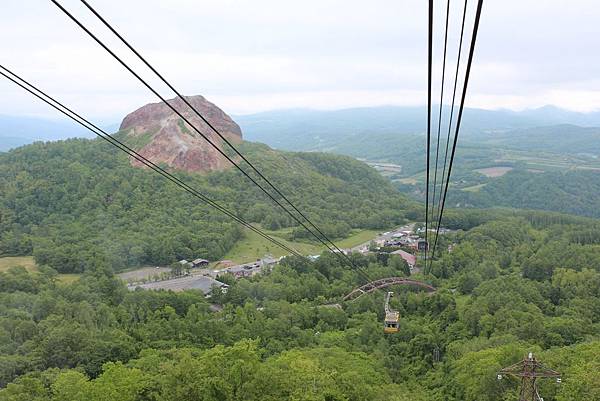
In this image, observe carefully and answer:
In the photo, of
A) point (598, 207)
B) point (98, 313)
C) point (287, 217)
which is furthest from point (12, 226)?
point (598, 207)

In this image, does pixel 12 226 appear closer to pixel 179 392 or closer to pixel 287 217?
pixel 287 217

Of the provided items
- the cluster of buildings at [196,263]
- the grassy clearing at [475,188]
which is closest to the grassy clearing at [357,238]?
the cluster of buildings at [196,263]

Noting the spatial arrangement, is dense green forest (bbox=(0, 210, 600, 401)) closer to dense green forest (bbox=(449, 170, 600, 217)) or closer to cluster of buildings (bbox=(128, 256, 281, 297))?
cluster of buildings (bbox=(128, 256, 281, 297))

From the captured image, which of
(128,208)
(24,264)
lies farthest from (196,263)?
(24,264)

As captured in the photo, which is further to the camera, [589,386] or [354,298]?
[354,298]

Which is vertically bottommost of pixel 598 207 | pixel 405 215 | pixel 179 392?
pixel 598 207

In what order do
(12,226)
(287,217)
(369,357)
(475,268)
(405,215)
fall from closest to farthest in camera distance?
(369,357)
(475,268)
(12,226)
(287,217)
(405,215)

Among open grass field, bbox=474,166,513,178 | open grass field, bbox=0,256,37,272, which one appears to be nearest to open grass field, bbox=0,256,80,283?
open grass field, bbox=0,256,37,272

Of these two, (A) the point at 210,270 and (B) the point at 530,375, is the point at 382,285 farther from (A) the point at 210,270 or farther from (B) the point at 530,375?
(B) the point at 530,375
